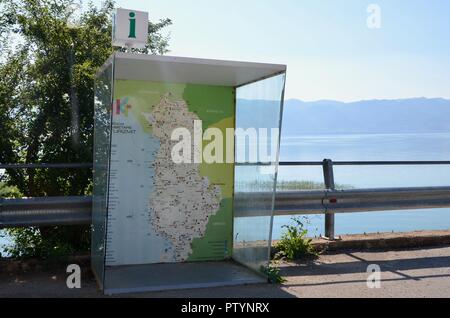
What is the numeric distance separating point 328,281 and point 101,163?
122 inches

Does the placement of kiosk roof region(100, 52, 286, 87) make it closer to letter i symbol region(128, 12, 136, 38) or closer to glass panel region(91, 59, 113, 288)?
glass panel region(91, 59, 113, 288)

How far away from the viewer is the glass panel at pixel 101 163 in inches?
244

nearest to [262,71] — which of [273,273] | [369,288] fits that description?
[273,273]

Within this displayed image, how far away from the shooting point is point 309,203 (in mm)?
8148

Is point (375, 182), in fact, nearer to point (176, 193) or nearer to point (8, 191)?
point (176, 193)

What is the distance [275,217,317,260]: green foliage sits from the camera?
7.83 m

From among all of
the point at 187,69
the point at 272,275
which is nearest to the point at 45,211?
the point at 187,69

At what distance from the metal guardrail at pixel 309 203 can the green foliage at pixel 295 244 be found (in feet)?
0.82

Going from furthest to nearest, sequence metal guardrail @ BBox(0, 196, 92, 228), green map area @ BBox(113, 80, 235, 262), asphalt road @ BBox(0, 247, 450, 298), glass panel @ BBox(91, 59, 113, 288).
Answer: green map area @ BBox(113, 80, 235, 262) → metal guardrail @ BBox(0, 196, 92, 228) → glass panel @ BBox(91, 59, 113, 288) → asphalt road @ BBox(0, 247, 450, 298)

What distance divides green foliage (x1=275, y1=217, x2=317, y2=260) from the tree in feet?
10.3

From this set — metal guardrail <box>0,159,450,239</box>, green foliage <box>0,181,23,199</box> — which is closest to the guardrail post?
metal guardrail <box>0,159,450,239</box>

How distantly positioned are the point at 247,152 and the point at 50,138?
3.43 meters

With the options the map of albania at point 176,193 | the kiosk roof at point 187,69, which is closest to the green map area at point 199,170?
the map of albania at point 176,193

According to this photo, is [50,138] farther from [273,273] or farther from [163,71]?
[273,273]
